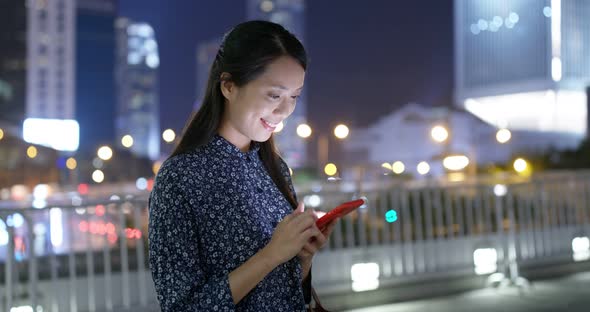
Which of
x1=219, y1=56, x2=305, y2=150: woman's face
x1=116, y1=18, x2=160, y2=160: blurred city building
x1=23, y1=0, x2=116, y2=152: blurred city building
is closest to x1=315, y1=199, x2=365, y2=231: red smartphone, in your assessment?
x1=219, y1=56, x2=305, y2=150: woman's face

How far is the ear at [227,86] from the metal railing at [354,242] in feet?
9.80

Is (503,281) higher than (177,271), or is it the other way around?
(177,271)

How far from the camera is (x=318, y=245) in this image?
1108mm

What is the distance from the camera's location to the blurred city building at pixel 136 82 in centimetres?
4606

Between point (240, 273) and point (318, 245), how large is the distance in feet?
0.60

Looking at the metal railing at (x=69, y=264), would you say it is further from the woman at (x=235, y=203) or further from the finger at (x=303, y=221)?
the finger at (x=303, y=221)

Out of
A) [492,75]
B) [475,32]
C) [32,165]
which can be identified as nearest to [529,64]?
[475,32]

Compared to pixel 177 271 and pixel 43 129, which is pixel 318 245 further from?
pixel 43 129

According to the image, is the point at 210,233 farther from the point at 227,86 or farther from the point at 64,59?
the point at 64,59

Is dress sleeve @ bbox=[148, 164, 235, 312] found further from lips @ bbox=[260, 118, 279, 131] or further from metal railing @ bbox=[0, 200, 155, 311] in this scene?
metal railing @ bbox=[0, 200, 155, 311]

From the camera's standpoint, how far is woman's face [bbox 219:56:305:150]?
1.07m

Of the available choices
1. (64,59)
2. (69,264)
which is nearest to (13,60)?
(64,59)

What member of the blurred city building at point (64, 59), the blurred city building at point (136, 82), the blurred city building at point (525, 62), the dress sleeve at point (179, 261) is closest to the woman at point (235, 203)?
the dress sleeve at point (179, 261)

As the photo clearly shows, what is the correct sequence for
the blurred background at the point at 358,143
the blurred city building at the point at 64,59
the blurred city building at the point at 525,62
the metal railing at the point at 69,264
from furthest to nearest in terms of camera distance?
the blurred city building at the point at 64,59
the blurred city building at the point at 525,62
the blurred background at the point at 358,143
the metal railing at the point at 69,264
